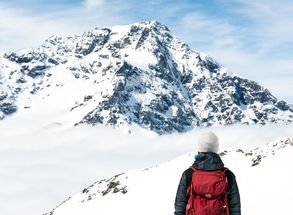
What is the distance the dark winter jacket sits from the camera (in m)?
8.77

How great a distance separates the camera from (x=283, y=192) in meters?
21.7

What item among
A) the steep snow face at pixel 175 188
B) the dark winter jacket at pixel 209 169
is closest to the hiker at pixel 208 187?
the dark winter jacket at pixel 209 169

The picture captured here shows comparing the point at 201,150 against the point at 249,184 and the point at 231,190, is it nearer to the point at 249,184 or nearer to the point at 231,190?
the point at 231,190

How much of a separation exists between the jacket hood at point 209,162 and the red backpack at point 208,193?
0.23 ft

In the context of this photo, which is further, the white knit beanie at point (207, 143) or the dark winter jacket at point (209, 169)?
the white knit beanie at point (207, 143)

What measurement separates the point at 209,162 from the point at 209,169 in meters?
0.12

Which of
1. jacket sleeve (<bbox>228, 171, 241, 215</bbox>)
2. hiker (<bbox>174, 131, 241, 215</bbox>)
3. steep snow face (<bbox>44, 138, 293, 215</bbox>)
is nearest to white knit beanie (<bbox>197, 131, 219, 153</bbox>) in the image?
hiker (<bbox>174, 131, 241, 215</bbox>)

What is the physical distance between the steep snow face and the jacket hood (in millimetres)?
10955

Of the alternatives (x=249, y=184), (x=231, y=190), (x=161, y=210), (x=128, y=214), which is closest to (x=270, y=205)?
(x=249, y=184)

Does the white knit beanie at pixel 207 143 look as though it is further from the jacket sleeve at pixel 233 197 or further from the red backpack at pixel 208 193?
the jacket sleeve at pixel 233 197

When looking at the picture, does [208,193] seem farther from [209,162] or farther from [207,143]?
[207,143]

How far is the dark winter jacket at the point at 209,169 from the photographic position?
877 centimetres

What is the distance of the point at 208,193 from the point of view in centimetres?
862

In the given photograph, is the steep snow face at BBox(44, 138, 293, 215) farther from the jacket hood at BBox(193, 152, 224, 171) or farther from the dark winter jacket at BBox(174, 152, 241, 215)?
the jacket hood at BBox(193, 152, 224, 171)
